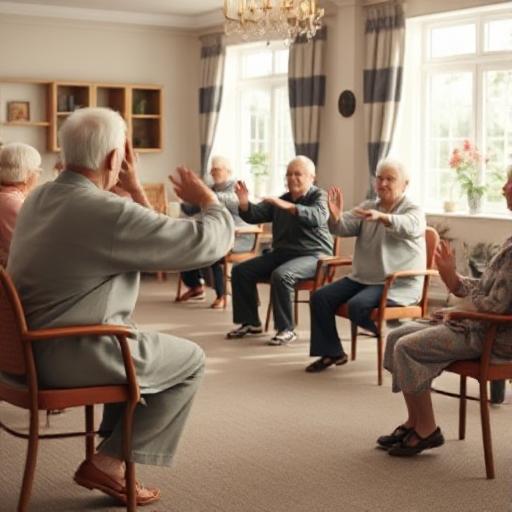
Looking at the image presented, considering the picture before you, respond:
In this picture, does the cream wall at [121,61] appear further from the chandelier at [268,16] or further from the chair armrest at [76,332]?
the chair armrest at [76,332]

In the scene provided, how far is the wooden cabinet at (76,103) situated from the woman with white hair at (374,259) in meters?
5.86

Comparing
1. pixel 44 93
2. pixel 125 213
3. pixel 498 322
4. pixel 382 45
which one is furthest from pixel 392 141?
pixel 125 213

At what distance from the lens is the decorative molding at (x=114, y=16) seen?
11.1 m

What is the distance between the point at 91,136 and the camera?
3.44 meters

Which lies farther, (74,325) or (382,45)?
(382,45)

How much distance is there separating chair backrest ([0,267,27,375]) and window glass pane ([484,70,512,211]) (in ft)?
20.3

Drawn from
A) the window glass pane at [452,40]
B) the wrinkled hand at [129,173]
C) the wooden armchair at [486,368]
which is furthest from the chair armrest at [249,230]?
the wrinkled hand at [129,173]

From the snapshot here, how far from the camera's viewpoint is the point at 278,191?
11531 mm

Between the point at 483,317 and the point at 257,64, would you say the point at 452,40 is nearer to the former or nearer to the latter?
the point at 257,64

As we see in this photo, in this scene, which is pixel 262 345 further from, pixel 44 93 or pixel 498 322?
pixel 44 93

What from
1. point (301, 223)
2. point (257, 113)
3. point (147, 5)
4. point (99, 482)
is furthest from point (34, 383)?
point (257, 113)

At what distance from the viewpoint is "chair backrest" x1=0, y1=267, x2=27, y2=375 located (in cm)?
333

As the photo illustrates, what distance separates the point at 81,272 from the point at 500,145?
20.6 feet

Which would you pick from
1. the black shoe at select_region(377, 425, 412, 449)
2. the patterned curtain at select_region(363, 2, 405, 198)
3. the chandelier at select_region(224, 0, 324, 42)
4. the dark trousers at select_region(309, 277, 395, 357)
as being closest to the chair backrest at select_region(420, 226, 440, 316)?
the dark trousers at select_region(309, 277, 395, 357)
